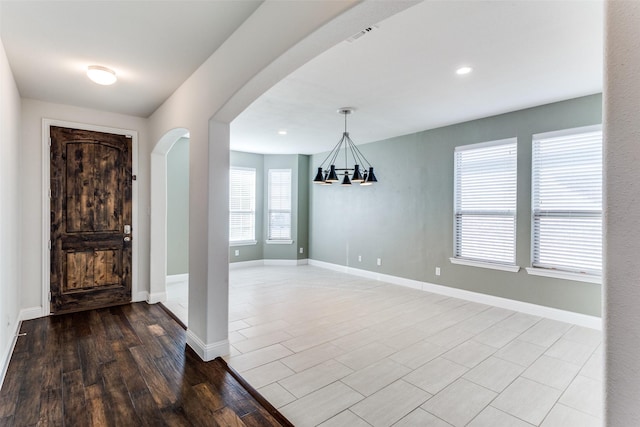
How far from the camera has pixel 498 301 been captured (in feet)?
15.4

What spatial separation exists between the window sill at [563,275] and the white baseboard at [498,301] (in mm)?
431

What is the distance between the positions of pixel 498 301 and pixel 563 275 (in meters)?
0.93

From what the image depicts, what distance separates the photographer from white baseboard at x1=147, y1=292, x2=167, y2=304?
4.71m

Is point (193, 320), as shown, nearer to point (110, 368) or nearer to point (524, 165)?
point (110, 368)

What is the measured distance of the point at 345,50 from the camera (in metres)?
2.79

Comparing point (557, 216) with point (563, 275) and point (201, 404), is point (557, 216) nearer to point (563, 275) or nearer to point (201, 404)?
point (563, 275)

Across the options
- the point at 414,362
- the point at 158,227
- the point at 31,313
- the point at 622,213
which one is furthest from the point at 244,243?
the point at 622,213


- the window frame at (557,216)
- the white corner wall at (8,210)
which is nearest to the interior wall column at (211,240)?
the white corner wall at (8,210)

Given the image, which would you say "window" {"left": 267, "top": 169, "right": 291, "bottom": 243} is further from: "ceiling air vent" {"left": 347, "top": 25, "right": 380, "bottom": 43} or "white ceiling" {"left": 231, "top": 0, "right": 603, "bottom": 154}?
"ceiling air vent" {"left": 347, "top": 25, "right": 380, "bottom": 43}

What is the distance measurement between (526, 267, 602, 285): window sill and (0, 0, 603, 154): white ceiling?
2206 mm

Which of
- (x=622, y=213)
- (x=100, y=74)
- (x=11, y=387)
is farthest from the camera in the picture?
(x=100, y=74)

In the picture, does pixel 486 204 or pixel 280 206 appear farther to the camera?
pixel 280 206

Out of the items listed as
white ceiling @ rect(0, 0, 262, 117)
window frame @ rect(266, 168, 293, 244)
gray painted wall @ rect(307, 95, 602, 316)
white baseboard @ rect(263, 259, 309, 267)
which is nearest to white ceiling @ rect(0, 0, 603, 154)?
white ceiling @ rect(0, 0, 262, 117)

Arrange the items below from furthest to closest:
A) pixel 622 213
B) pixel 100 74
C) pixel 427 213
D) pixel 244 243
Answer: pixel 244 243 → pixel 427 213 → pixel 100 74 → pixel 622 213
